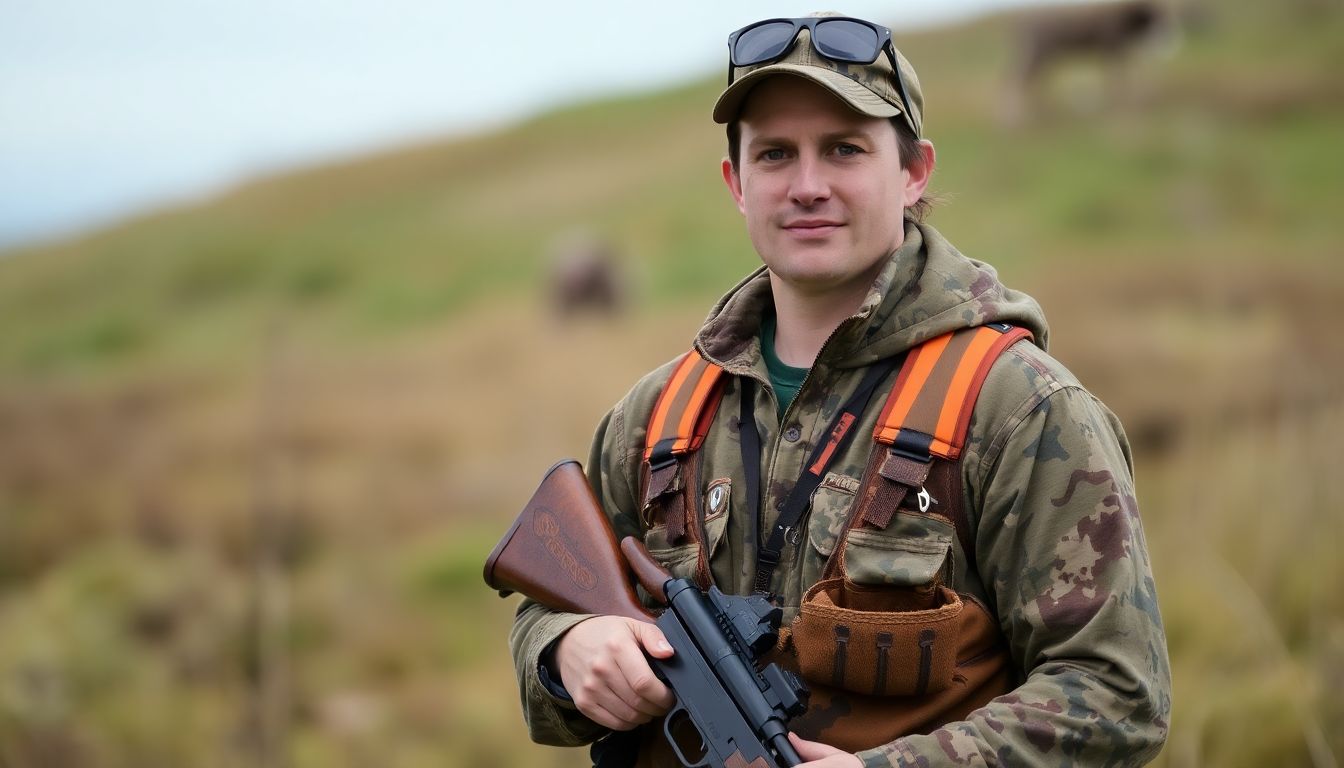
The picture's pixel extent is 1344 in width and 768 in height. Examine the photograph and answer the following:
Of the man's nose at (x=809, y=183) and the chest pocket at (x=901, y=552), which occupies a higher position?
the man's nose at (x=809, y=183)

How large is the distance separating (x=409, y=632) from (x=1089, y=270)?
31.5ft

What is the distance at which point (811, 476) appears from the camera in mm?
2396

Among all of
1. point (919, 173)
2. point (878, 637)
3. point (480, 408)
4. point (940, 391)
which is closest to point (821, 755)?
point (878, 637)

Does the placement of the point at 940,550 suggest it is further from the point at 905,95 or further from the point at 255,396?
the point at 255,396

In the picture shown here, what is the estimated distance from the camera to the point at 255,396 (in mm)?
15836

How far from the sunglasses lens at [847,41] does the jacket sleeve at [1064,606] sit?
764 mm

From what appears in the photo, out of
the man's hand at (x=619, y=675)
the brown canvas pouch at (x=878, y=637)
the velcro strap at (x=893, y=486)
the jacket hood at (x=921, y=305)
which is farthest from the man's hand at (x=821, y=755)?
the jacket hood at (x=921, y=305)

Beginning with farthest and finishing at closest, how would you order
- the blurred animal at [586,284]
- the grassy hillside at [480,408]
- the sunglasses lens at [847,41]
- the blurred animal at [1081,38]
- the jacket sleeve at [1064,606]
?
the blurred animal at [1081,38], the blurred animal at [586,284], the grassy hillside at [480,408], the sunglasses lens at [847,41], the jacket sleeve at [1064,606]

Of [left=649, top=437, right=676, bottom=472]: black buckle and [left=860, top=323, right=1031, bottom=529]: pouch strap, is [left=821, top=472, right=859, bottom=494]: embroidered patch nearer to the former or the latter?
A: [left=860, top=323, right=1031, bottom=529]: pouch strap

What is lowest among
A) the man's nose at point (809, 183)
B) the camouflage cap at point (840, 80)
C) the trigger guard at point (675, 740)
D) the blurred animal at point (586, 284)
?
the trigger guard at point (675, 740)

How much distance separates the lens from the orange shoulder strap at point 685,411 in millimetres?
2570

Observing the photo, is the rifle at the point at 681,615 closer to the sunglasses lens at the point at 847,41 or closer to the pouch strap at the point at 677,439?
the pouch strap at the point at 677,439

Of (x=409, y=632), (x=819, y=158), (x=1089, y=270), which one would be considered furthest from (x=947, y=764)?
(x=1089, y=270)

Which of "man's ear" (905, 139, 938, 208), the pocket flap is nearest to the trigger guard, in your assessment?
the pocket flap
